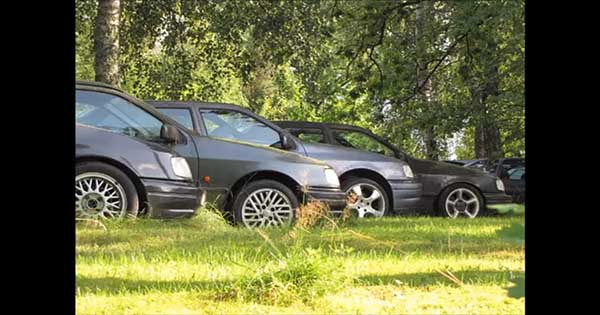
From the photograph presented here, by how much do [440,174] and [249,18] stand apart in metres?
7.25

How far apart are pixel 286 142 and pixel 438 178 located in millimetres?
3272

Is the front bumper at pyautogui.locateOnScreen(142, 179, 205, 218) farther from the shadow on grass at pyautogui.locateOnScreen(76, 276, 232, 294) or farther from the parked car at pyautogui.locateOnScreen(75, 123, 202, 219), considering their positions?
the shadow on grass at pyautogui.locateOnScreen(76, 276, 232, 294)

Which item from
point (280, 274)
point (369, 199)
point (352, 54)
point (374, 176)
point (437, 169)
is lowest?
point (280, 274)

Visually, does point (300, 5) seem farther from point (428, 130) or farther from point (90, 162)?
point (90, 162)

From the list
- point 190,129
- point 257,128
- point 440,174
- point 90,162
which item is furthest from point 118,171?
point 440,174

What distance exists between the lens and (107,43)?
39.8ft

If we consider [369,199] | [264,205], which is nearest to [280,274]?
[264,205]

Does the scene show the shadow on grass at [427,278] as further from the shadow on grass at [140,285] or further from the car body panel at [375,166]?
the car body panel at [375,166]

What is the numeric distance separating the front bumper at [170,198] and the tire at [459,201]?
17.1 ft

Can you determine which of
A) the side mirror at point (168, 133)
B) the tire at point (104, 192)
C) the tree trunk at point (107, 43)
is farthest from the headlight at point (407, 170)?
the tree trunk at point (107, 43)

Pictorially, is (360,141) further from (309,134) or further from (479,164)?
(479,164)
